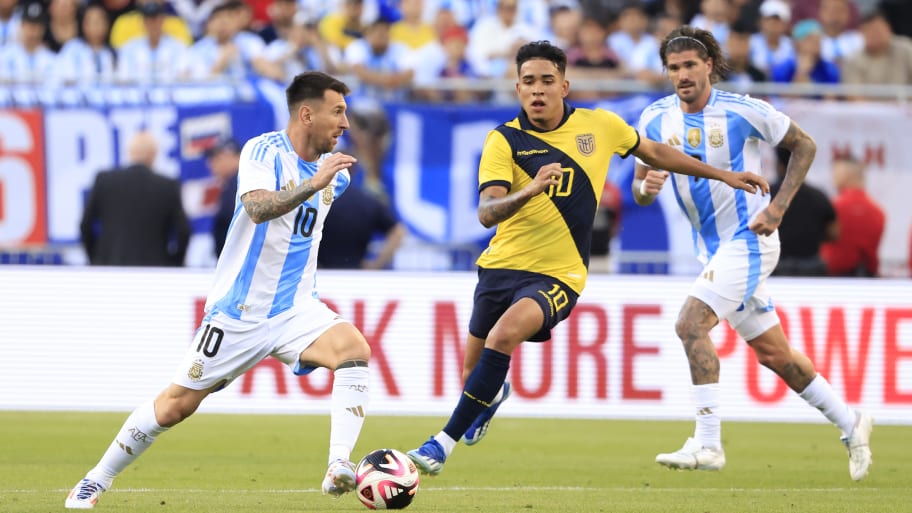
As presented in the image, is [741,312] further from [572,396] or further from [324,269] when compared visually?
[324,269]

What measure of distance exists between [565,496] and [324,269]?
6445 millimetres

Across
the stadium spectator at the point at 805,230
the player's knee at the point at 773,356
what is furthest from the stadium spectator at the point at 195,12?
the player's knee at the point at 773,356

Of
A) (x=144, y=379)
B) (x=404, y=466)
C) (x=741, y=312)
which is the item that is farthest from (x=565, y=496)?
(x=144, y=379)

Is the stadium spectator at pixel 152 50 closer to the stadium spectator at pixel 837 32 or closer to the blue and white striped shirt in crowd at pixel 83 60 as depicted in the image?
the blue and white striped shirt in crowd at pixel 83 60

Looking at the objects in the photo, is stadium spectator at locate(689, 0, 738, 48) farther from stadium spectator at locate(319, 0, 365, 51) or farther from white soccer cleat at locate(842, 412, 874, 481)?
white soccer cleat at locate(842, 412, 874, 481)

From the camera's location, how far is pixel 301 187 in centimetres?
727

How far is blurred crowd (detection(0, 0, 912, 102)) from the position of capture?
1647cm

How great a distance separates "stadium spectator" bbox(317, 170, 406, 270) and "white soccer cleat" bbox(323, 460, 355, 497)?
6.80 m

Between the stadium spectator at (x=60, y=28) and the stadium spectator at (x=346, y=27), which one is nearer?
the stadium spectator at (x=346, y=27)

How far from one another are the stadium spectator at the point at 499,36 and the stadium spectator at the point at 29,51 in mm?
4902

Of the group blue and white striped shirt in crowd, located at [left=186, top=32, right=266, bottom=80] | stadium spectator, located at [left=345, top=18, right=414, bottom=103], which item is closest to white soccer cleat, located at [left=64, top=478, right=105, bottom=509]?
stadium spectator, located at [left=345, top=18, right=414, bottom=103]

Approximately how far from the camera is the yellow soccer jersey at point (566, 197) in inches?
342

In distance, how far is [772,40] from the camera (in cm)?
1788

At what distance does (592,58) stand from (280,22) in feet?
12.2
